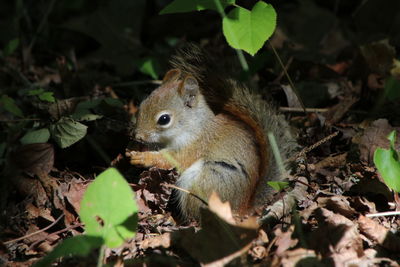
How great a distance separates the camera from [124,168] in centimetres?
292

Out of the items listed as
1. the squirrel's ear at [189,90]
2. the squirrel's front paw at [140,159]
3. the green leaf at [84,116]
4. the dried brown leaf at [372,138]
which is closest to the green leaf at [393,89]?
the dried brown leaf at [372,138]

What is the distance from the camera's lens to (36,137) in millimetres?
2840

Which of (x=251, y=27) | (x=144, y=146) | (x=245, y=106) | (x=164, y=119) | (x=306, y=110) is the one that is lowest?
(x=144, y=146)

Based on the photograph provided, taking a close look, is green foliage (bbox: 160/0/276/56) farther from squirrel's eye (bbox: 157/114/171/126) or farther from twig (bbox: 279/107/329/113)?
twig (bbox: 279/107/329/113)

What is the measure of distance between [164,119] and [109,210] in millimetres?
1075

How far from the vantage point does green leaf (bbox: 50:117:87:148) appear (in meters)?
2.72

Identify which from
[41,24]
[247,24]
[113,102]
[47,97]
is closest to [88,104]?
[113,102]

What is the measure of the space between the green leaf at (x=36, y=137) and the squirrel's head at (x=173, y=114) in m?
0.57

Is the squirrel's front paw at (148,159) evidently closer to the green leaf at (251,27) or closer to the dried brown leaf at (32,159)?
the dried brown leaf at (32,159)

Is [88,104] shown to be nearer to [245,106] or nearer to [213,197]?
[245,106]

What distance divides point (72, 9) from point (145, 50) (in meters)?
1.14

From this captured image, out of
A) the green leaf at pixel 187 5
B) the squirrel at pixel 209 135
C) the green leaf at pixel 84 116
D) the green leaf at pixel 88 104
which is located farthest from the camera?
the green leaf at pixel 88 104

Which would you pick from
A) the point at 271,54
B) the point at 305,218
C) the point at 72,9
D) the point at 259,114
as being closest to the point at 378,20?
the point at 271,54

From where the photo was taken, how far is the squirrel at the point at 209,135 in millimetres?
2570
